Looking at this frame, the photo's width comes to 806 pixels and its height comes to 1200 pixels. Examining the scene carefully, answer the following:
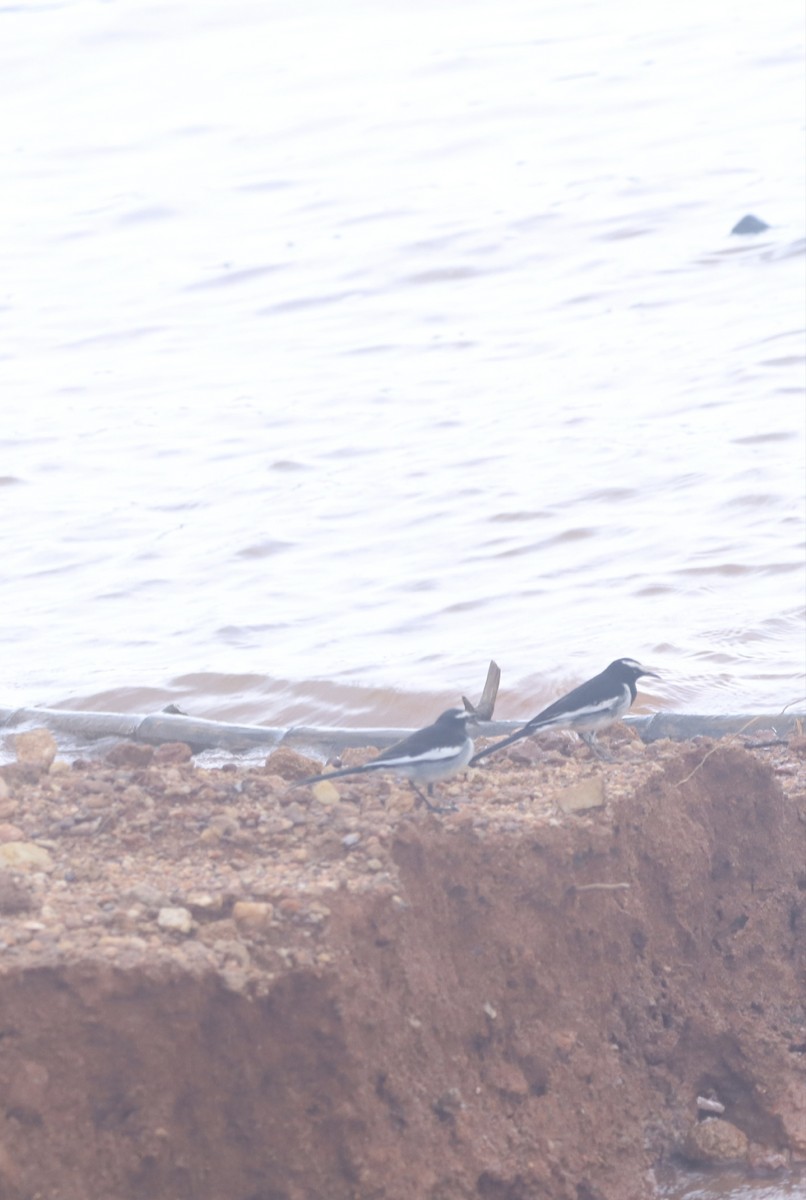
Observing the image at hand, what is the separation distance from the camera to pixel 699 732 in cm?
688

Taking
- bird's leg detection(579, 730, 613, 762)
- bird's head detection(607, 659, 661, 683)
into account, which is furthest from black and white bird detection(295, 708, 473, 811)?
bird's head detection(607, 659, 661, 683)

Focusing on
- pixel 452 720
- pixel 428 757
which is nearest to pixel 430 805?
pixel 428 757

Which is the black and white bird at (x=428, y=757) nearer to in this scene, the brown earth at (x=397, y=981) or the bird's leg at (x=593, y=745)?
the brown earth at (x=397, y=981)

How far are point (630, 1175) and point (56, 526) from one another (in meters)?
8.78

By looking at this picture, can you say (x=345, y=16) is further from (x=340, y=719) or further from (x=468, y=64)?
(x=340, y=719)

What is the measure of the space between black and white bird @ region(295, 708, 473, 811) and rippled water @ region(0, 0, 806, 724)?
366 centimetres

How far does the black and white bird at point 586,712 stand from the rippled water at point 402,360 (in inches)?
114

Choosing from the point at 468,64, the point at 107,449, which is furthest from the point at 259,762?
the point at 468,64

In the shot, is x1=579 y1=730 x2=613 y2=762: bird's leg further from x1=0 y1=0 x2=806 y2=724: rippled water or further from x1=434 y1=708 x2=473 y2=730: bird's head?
x1=0 y1=0 x2=806 y2=724: rippled water

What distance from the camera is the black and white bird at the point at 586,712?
5062 mm

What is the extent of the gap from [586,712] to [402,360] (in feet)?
37.8

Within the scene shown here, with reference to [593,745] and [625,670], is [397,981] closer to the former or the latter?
[593,745]

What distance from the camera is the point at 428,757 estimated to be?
4496 mm

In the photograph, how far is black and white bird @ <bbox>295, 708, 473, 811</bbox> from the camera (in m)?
4.46
